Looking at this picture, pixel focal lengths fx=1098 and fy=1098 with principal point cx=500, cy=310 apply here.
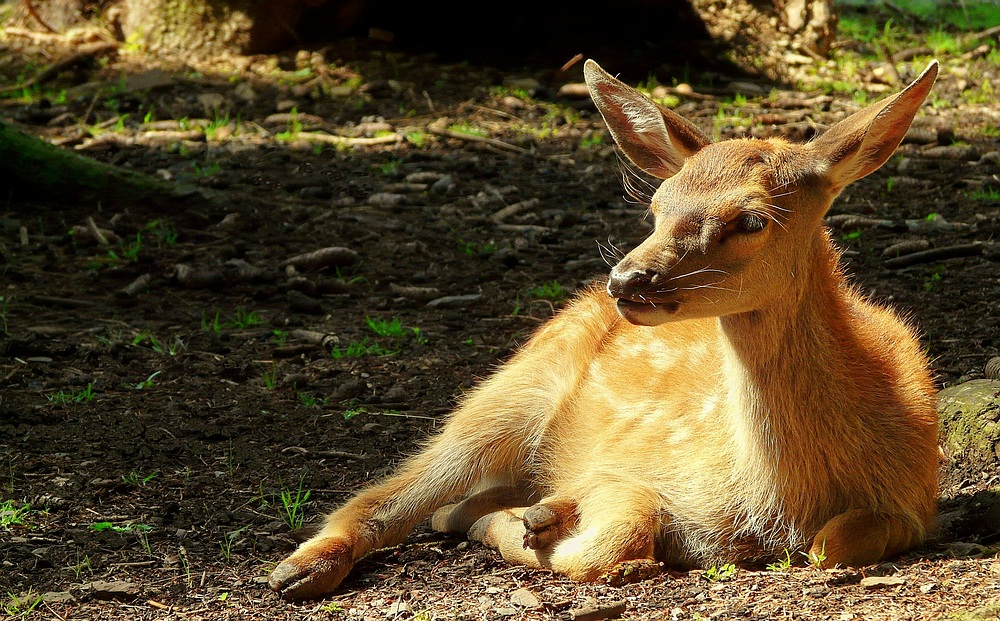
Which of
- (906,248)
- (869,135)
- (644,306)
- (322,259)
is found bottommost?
(322,259)

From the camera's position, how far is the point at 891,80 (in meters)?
9.27

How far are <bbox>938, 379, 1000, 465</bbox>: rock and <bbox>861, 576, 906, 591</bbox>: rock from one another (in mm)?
1027

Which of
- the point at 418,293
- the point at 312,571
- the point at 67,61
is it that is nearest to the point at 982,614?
the point at 312,571

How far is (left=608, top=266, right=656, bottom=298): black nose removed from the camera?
3.18m

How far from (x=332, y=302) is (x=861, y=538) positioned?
12.1 ft

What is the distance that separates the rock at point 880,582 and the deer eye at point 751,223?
1.07 m

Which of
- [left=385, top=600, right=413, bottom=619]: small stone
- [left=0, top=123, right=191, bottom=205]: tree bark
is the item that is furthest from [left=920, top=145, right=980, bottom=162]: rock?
[left=385, top=600, right=413, bottom=619]: small stone

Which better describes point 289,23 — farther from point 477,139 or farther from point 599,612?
point 599,612

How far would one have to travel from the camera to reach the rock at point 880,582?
3164mm

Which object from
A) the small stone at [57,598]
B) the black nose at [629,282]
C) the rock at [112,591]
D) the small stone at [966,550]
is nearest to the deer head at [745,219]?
the black nose at [629,282]

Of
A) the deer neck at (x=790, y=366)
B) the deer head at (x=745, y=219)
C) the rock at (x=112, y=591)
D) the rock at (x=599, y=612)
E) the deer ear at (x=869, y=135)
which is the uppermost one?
the deer ear at (x=869, y=135)

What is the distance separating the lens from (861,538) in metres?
3.33

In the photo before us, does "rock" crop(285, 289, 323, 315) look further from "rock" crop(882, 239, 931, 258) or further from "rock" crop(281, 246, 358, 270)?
"rock" crop(882, 239, 931, 258)

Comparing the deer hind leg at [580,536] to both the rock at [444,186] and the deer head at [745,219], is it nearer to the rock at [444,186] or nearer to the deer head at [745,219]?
the deer head at [745,219]
